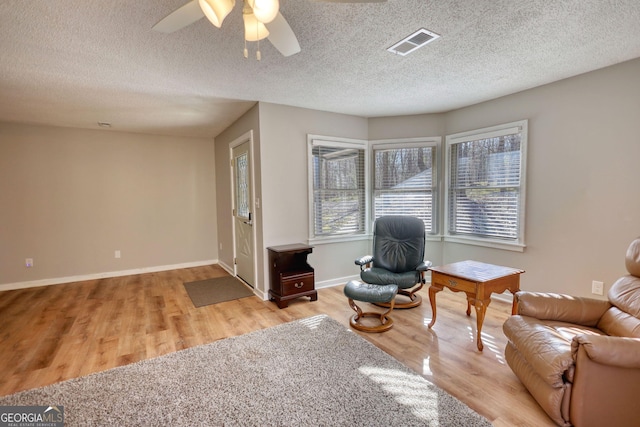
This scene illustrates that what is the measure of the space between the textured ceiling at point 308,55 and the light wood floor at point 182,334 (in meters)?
2.43

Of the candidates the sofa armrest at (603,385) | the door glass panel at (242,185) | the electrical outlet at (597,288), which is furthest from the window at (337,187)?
the sofa armrest at (603,385)

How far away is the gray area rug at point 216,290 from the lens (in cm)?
377

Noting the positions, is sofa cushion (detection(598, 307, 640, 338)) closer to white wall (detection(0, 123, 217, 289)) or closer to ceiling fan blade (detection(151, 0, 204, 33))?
ceiling fan blade (detection(151, 0, 204, 33))

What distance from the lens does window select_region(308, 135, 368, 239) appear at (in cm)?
405

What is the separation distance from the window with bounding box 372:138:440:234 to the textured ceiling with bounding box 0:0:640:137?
2.30 ft

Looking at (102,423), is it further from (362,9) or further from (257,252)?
(362,9)

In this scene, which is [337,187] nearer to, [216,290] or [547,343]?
[216,290]

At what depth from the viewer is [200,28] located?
78.8 inches

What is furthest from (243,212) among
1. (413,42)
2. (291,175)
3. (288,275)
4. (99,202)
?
(413,42)

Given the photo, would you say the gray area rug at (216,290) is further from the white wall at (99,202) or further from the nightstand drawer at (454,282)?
the nightstand drawer at (454,282)

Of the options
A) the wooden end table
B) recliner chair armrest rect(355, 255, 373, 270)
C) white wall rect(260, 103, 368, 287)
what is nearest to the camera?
the wooden end table

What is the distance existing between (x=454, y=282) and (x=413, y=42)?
199 centimetres

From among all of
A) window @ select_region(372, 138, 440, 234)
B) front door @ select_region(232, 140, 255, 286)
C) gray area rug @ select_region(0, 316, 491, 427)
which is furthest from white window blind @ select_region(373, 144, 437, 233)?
gray area rug @ select_region(0, 316, 491, 427)

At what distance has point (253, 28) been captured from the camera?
5.15 ft
